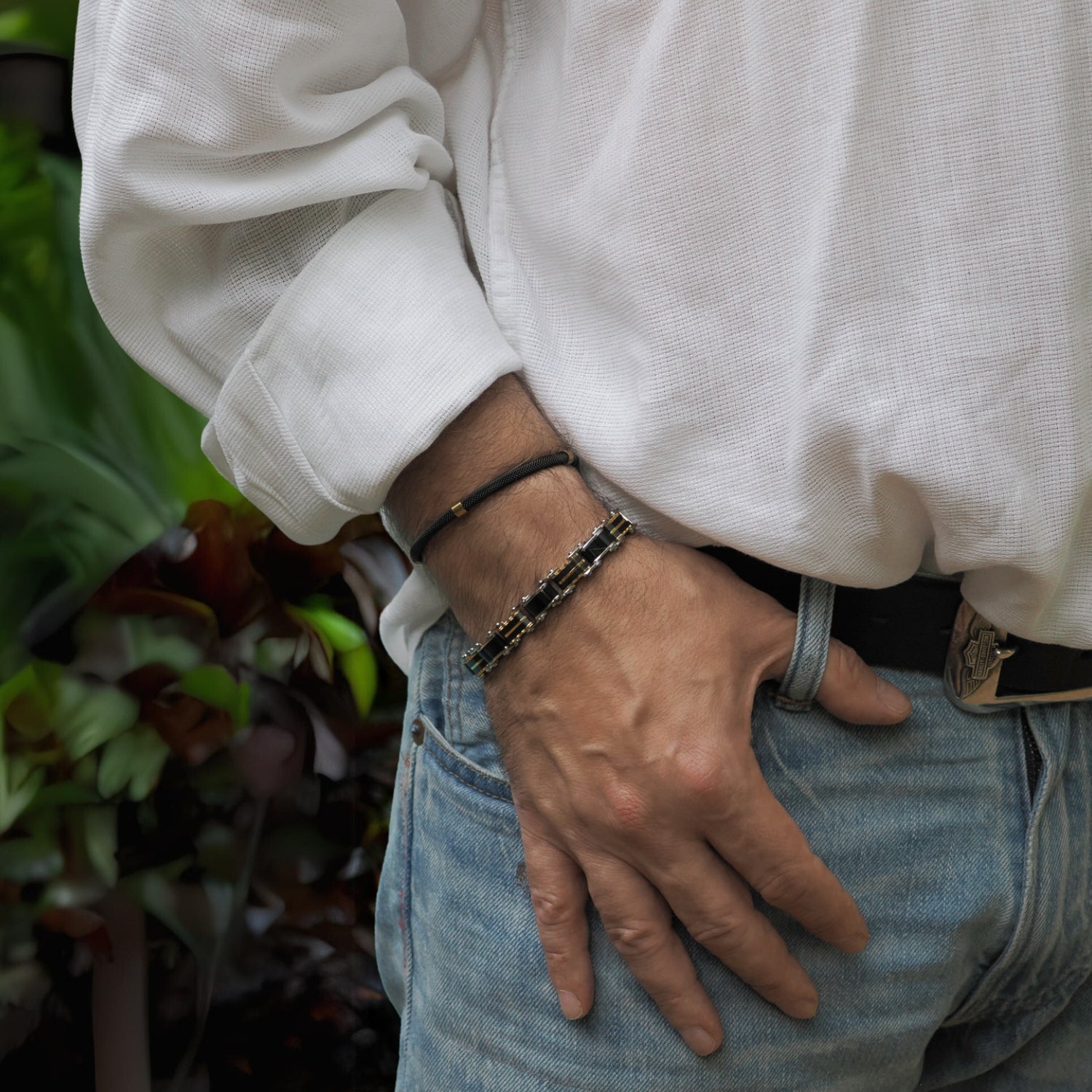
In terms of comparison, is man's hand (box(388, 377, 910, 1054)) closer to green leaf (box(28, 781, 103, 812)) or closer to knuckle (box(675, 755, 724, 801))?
knuckle (box(675, 755, 724, 801))

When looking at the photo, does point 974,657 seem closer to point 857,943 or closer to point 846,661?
point 846,661

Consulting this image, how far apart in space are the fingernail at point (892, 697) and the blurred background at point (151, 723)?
0.87 metres

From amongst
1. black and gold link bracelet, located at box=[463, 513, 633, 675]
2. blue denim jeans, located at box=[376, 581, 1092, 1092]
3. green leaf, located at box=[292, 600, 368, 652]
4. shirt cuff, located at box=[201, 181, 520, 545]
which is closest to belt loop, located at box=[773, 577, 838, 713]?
blue denim jeans, located at box=[376, 581, 1092, 1092]

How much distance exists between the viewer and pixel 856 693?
556mm

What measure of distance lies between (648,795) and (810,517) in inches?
7.0

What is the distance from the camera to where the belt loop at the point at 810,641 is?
556mm

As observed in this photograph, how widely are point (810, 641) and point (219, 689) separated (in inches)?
34.2

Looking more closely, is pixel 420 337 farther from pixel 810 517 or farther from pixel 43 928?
pixel 43 928

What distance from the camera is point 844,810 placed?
0.57 metres

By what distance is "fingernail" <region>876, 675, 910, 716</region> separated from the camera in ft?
1.85

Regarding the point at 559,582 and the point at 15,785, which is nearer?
the point at 559,582

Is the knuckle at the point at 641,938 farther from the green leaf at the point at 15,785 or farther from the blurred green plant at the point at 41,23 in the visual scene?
the blurred green plant at the point at 41,23

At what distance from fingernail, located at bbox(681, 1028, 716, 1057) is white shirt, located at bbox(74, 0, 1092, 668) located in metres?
0.28

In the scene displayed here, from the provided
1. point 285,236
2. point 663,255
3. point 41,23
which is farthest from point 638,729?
point 41,23
